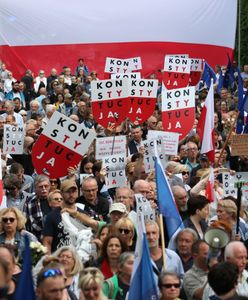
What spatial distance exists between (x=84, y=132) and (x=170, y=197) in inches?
129

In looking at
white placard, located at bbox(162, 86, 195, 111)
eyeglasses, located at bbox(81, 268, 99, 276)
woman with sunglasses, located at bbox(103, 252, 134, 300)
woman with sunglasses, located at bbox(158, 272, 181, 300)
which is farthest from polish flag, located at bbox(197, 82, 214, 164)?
eyeglasses, located at bbox(81, 268, 99, 276)

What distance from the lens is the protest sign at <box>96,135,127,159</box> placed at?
18359mm

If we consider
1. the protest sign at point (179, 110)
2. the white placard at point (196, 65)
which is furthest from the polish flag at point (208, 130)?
the white placard at point (196, 65)

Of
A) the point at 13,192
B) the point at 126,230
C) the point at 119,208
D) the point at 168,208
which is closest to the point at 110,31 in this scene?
the point at 13,192

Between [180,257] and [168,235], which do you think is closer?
[180,257]

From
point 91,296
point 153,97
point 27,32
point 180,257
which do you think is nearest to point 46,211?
point 180,257

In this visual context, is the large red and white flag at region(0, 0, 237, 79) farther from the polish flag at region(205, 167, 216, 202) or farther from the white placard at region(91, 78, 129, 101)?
the polish flag at region(205, 167, 216, 202)

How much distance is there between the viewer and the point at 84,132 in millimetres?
16516

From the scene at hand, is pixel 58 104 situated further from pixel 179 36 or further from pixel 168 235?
pixel 168 235

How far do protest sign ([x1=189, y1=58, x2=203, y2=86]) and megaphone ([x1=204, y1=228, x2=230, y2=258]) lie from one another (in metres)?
20.0

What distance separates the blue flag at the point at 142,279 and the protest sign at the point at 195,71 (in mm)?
21088

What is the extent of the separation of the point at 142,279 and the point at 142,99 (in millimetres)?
11121

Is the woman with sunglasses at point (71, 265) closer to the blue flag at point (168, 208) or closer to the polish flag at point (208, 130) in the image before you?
the blue flag at point (168, 208)

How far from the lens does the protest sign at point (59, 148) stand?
16.4 metres
